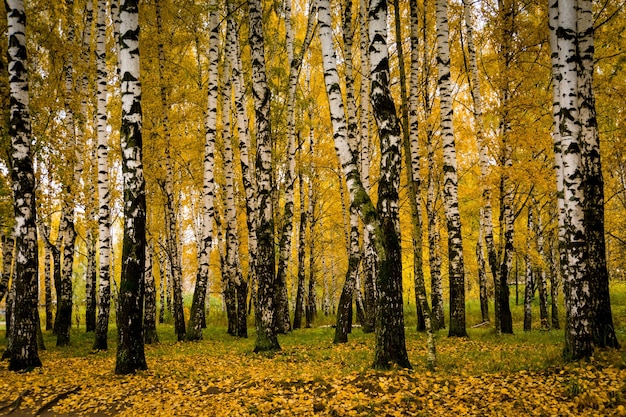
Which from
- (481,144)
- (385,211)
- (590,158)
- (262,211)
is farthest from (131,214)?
(481,144)

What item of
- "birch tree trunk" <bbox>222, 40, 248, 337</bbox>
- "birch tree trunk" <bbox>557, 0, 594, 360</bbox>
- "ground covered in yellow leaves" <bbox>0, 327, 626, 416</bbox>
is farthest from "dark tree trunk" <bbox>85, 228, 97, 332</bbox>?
"birch tree trunk" <bbox>557, 0, 594, 360</bbox>

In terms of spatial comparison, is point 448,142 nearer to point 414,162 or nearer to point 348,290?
point 414,162

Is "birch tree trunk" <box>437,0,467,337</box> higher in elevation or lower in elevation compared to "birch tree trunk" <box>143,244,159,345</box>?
higher

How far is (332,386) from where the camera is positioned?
5.75 metres

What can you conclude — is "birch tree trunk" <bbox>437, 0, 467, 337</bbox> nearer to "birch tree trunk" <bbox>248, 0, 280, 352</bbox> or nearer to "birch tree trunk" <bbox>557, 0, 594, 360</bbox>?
"birch tree trunk" <bbox>557, 0, 594, 360</bbox>

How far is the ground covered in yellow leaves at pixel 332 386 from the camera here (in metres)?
4.81

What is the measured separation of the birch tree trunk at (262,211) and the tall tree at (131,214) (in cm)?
255

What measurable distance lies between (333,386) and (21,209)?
7304 mm

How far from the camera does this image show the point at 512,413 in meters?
4.54

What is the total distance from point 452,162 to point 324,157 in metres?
7.92

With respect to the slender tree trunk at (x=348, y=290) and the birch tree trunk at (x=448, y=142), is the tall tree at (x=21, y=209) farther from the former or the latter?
the birch tree trunk at (x=448, y=142)

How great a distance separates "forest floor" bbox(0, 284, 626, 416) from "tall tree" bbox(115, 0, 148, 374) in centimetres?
58

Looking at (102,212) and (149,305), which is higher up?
(102,212)

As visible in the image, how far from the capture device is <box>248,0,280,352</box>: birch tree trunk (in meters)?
8.95
